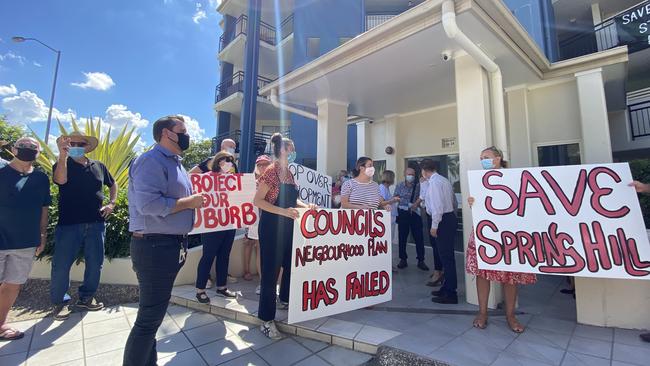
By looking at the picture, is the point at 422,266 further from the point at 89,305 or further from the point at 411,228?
the point at 89,305

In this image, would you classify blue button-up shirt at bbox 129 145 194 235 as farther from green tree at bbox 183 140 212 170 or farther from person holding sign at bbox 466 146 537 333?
green tree at bbox 183 140 212 170

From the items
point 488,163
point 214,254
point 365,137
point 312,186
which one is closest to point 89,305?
point 214,254

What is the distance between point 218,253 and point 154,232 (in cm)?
191

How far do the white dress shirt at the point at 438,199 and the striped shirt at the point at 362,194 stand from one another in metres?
0.69

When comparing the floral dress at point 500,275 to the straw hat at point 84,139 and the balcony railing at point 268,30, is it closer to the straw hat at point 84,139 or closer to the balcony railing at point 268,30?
the straw hat at point 84,139

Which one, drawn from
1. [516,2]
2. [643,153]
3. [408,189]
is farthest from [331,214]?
[643,153]

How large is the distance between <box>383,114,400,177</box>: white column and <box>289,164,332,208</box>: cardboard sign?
343 cm

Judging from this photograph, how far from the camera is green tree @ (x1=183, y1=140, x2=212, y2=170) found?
20.1 meters

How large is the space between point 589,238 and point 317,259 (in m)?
2.50

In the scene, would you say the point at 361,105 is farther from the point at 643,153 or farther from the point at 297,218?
the point at 643,153

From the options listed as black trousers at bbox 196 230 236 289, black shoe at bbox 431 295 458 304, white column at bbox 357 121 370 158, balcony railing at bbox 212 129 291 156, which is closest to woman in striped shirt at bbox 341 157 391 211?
black shoe at bbox 431 295 458 304

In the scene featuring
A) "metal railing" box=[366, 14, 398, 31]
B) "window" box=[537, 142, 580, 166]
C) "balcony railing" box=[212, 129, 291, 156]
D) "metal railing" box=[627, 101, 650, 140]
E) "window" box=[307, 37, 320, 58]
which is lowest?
"window" box=[537, 142, 580, 166]

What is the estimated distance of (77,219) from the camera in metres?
3.29

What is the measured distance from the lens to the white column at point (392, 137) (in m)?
7.86
